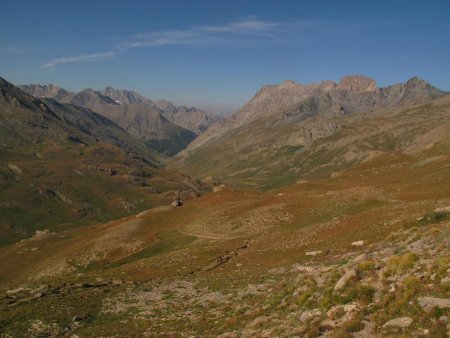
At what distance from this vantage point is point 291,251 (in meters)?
55.2

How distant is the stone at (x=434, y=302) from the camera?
17.5 meters

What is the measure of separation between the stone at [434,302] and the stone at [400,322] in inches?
49.1

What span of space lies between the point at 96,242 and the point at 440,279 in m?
76.6

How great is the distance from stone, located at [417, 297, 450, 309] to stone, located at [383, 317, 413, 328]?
1.25 meters

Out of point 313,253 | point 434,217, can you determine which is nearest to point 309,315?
point 313,253

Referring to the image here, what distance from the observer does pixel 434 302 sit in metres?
18.1

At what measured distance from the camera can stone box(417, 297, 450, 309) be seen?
1749 centimetres

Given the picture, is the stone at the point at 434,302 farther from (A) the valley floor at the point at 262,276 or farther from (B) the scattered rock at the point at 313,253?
(B) the scattered rock at the point at 313,253

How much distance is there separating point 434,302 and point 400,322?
1952mm

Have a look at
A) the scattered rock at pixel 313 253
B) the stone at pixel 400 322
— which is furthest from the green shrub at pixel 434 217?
the stone at pixel 400 322

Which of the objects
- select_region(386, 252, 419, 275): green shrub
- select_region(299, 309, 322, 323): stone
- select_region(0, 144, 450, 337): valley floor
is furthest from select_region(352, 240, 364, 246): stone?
select_region(299, 309, 322, 323): stone

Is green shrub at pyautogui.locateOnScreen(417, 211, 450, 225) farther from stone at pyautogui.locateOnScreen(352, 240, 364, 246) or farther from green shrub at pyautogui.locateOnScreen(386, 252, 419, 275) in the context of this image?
green shrub at pyautogui.locateOnScreen(386, 252, 419, 275)

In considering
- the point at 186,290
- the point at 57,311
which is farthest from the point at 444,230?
the point at 57,311

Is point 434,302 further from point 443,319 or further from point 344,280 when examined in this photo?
point 344,280
